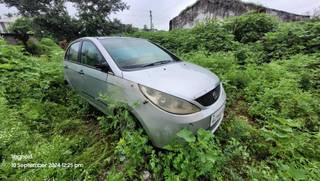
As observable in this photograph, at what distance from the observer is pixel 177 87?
2018 mm

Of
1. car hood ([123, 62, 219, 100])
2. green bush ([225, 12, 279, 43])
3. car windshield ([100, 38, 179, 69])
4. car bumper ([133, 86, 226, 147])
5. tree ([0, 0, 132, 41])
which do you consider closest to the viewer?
car bumper ([133, 86, 226, 147])

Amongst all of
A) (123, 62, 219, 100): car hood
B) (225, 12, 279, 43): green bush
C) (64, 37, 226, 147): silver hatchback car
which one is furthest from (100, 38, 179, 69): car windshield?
(225, 12, 279, 43): green bush

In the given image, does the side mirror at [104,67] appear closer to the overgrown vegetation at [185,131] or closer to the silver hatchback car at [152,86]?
the silver hatchback car at [152,86]

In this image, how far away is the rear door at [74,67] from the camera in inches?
132

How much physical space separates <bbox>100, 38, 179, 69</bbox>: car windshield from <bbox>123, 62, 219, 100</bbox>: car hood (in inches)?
10.0

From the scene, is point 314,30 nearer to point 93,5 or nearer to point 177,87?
point 177,87

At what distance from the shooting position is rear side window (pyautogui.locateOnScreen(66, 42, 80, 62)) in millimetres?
3513

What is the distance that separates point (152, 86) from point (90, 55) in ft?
5.16

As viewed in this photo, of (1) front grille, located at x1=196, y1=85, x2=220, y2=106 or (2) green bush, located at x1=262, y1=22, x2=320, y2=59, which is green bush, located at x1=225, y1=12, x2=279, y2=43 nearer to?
(2) green bush, located at x1=262, y1=22, x2=320, y2=59

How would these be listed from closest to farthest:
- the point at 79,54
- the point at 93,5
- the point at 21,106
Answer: the point at 21,106 → the point at 79,54 → the point at 93,5

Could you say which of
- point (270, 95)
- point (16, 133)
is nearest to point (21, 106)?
point (16, 133)

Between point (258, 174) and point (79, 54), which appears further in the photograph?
point (79, 54)

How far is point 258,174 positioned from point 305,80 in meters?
2.74

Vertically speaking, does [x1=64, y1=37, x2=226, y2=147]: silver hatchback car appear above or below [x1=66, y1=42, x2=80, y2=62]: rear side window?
below
